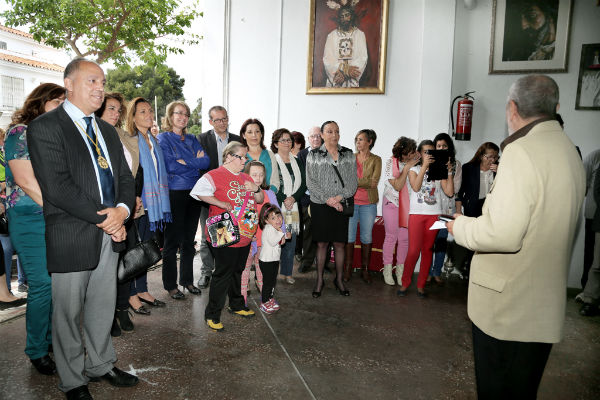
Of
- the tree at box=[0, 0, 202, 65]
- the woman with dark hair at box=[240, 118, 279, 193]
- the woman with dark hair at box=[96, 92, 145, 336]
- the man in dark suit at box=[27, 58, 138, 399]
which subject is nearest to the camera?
the man in dark suit at box=[27, 58, 138, 399]

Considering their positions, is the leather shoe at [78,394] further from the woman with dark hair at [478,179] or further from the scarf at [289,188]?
the woman with dark hair at [478,179]

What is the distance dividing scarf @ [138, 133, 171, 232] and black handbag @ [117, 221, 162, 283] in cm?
84

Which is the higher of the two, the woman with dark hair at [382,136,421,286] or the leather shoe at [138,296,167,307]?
the woman with dark hair at [382,136,421,286]

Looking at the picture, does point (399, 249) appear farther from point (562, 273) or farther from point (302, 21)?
point (302, 21)

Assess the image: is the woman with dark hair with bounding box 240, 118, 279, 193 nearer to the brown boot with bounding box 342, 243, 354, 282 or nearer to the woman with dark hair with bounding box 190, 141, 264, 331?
the woman with dark hair with bounding box 190, 141, 264, 331

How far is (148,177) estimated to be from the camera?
335cm

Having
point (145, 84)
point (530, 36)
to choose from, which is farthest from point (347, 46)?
point (145, 84)

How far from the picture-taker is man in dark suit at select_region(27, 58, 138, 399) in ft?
6.35

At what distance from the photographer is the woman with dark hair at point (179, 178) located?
144 inches

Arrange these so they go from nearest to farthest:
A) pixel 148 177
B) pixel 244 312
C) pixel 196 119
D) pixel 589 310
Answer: pixel 148 177 → pixel 244 312 → pixel 589 310 → pixel 196 119

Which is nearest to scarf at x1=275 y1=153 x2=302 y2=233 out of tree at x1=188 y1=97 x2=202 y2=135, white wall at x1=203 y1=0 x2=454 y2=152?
white wall at x1=203 y1=0 x2=454 y2=152

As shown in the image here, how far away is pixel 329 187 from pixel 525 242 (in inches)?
102

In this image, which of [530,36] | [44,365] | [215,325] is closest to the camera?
[44,365]

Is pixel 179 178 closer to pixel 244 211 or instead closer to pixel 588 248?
pixel 244 211
